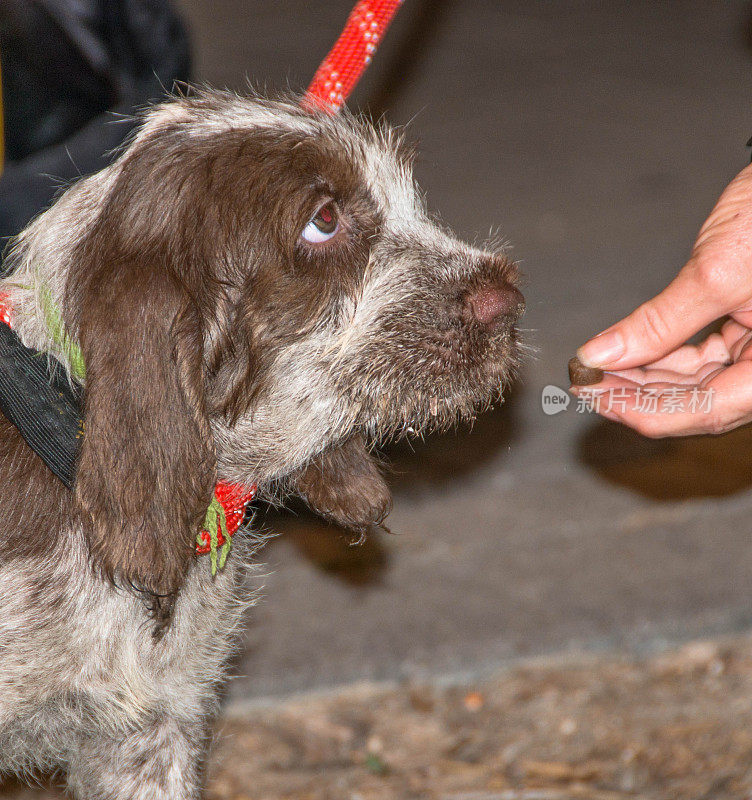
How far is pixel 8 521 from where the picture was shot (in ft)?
6.14

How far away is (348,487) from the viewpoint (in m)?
2.27

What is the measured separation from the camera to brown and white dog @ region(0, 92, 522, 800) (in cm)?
175

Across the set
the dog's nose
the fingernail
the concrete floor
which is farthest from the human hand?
the concrete floor

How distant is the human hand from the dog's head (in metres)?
0.27

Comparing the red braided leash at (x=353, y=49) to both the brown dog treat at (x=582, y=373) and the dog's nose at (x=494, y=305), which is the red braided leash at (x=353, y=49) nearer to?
the dog's nose at (x=494, y=305)

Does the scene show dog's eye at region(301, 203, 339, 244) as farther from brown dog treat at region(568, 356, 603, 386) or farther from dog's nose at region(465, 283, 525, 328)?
brown dog treat at region(568, 356, 603, 386)

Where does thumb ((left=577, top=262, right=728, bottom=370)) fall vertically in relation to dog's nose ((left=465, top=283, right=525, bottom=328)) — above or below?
below

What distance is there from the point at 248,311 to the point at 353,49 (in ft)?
2.76

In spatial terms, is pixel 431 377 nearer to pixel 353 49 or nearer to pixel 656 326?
pixel 656 326

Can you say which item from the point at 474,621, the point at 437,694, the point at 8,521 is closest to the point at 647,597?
the point at 474,621

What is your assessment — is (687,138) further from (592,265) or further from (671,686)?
(671,686)

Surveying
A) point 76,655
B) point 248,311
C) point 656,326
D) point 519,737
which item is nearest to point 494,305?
point 656,326

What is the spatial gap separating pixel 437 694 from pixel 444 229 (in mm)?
1616

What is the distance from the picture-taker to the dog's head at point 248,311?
174 cm
